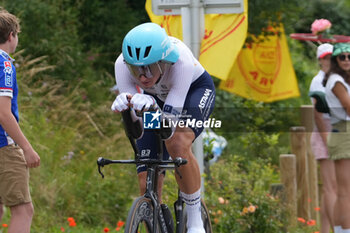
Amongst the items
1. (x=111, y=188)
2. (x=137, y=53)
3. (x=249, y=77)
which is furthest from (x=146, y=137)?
(x=249, y=77)

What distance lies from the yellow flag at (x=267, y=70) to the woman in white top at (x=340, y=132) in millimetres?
7728

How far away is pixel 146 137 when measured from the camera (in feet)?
18.6

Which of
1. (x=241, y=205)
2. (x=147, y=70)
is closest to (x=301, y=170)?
(x=241, y=205)

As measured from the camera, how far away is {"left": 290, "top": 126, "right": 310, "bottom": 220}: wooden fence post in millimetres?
9688

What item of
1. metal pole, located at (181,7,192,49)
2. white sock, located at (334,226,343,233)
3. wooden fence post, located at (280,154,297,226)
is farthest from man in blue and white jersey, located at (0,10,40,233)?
wooden fence post, located at (280,154,297,226)

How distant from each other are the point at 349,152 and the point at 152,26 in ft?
8.74

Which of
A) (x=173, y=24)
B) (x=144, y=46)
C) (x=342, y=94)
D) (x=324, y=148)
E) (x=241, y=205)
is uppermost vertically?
(x=173, y=24)

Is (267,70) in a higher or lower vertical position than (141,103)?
higher

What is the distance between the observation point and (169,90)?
562cm

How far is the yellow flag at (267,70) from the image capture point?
51.0 ft

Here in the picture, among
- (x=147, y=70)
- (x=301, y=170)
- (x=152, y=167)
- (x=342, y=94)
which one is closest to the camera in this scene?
(x=147, y=70)

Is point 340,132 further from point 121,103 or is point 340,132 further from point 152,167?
point 121,103

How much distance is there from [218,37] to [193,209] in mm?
2889

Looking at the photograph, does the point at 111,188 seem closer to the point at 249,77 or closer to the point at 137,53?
the point at 137,53
